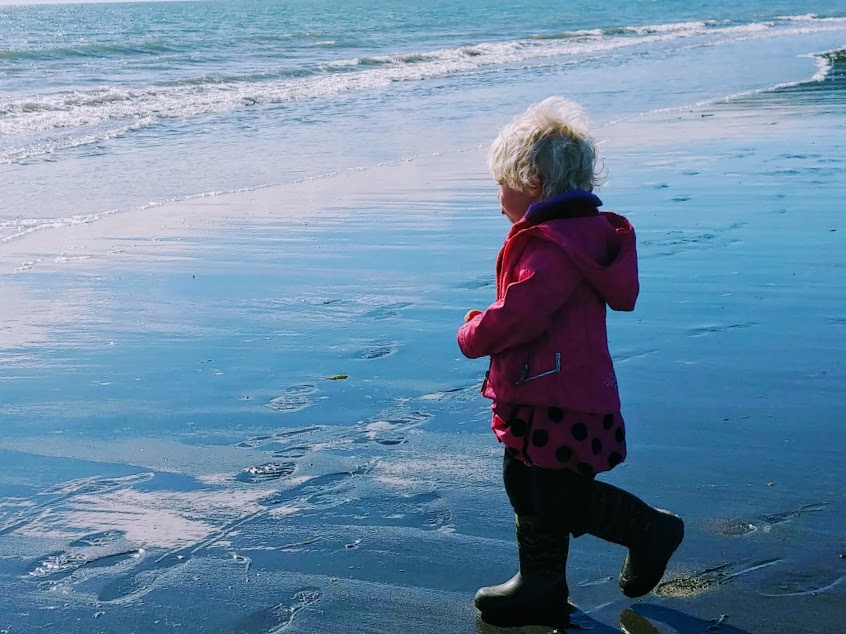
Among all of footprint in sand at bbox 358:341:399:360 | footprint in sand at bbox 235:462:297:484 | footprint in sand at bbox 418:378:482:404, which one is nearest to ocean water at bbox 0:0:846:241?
footprint in sand at bbox 358:341:399:360

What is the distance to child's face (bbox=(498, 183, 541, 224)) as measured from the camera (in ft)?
9.22

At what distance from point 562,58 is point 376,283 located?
22.8m

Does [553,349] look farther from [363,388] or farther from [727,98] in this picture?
[727,98]

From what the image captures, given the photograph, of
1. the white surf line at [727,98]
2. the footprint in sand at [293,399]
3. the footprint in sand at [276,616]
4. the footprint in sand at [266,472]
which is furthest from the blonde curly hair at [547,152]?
the white surf line at [727,98]

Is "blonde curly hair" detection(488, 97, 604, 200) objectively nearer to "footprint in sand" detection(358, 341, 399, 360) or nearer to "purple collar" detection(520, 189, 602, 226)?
"purple collar" detection(520, 189, 602, 226)

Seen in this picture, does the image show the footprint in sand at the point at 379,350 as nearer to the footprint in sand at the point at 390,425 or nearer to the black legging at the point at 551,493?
the footprint in sand at the point at 390,425

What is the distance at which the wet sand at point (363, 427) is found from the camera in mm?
2959

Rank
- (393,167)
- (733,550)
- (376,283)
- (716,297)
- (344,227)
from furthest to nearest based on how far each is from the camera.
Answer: (393,167), (344,227), (376,283), (716,297), (733,550)

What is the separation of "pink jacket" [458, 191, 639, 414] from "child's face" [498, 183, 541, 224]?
80mm

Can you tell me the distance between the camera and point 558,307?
8.85 feet

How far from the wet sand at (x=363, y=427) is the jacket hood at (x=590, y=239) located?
0.84 meters

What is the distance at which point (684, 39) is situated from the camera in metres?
35.0

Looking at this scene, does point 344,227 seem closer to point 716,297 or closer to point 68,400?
point 716,297

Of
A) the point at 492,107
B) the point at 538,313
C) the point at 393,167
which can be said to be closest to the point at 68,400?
the point at 538,313
